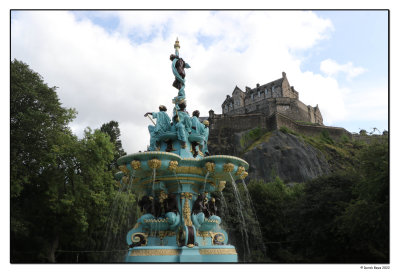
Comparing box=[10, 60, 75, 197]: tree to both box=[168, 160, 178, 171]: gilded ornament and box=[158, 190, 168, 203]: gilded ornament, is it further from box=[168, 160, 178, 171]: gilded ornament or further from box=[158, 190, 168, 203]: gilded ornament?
box=[168, 160, 178, 171]: gilded ornament

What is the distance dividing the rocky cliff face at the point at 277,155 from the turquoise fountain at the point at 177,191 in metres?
40.4

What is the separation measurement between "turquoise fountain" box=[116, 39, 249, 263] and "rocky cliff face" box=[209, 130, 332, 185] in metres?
40.4

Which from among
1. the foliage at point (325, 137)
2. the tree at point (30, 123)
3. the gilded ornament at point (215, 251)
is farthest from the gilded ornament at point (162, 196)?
the foliage at point (325, 137)

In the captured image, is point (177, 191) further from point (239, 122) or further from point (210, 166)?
point (239, 122)

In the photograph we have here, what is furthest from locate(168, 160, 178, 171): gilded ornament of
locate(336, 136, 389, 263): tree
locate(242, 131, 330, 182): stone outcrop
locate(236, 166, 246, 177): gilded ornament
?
locate(242, 131, 330, 182): stone outcrop

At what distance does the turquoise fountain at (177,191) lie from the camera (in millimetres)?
9172

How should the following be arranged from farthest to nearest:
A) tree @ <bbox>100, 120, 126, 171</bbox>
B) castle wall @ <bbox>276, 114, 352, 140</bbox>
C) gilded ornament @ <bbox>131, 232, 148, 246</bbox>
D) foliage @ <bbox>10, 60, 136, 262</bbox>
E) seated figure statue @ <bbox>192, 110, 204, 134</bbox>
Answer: castle wall @ <bbox>276, 114, 352, 140</bbox> < tree @ <bbox>100, 120, 126, 171</bbox> < foliage @ <bbox>10, 60, 136, 262</bbox> < seated figure statue @ <bbox>192, 110, 204, 134</bbox> < gilded ornament @ <bbox>131, 232, 148, 246</bbox>

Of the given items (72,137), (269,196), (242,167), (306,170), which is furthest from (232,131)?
(242,167)

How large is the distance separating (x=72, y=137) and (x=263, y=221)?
17584mm

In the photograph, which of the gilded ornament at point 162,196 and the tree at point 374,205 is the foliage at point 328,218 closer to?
the tree at point 374,205

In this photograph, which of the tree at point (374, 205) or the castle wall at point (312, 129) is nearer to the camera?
the tree at point (374, 205)

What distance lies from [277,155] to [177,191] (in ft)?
149

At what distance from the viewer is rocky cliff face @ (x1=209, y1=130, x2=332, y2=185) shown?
51.6m

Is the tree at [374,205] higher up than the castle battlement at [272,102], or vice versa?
the castle battlement at [272,102]
